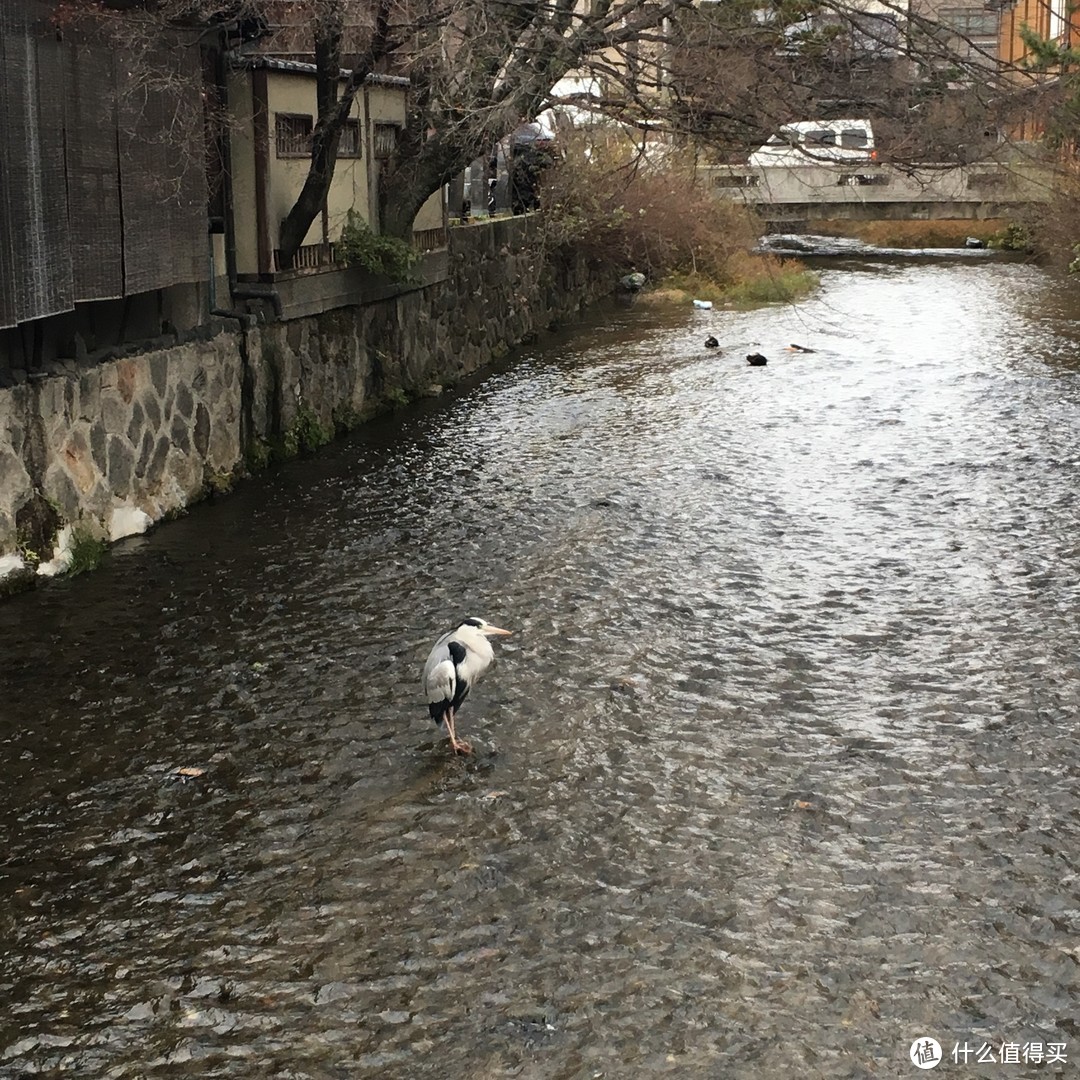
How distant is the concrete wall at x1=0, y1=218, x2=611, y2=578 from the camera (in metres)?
10.6

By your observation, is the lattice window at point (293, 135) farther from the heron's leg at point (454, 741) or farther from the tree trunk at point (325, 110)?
the heron's leg at point (454, 741)

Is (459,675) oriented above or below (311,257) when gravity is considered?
below

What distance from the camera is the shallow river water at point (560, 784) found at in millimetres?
5594

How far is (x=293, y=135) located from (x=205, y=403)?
10.4ft

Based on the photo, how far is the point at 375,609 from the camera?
1046 cm

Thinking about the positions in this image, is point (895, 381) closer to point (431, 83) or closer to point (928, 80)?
point (928, 80)

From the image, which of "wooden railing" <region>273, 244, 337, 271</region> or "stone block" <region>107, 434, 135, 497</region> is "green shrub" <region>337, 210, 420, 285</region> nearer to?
"wooden railing" <region>273, 244, 337, 271</region>

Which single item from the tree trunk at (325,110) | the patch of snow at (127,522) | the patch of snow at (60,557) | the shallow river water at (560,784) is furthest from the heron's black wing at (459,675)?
the tree trunk at (325,110)

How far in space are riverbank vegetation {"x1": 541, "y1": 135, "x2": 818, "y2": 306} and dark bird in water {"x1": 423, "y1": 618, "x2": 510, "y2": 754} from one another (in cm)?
1843

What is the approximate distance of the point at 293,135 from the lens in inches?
576

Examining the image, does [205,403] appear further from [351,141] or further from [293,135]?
[351,141]

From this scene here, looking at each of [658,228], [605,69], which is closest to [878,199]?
[658,228]

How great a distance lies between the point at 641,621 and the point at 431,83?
311 inches

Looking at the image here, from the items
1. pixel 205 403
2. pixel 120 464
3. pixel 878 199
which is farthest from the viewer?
pixel 878 199
